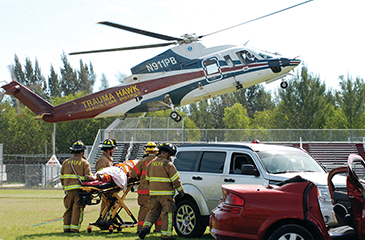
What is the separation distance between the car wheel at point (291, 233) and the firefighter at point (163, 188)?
3.20 metres

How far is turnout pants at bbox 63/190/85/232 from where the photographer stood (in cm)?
1040

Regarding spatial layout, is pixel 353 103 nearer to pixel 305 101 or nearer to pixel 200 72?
pixel 305 101

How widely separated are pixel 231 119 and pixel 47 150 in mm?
31150

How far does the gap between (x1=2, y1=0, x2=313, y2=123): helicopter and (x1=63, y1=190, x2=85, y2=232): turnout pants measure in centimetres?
1354

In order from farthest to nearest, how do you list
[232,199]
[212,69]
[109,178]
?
1. [212,69]
2. [109,178]
3. [232,199]

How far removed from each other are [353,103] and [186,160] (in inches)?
1926

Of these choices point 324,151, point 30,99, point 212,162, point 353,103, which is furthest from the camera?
point 353,103

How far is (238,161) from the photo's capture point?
9555mm

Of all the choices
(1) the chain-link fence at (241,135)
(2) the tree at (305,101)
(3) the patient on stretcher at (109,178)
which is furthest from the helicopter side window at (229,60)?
(2) the tree at (305,101)

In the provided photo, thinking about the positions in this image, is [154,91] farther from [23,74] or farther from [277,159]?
[23,74]

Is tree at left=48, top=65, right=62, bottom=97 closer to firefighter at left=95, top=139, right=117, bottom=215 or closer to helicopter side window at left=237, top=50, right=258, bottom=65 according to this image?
helicopter side window at left=237, top=50, right=258, bottom=65

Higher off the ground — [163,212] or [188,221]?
[163,212]

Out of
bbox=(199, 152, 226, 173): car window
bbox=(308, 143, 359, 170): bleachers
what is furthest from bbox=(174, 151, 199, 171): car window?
bbox=(308, 143, 359, 170): bleachers

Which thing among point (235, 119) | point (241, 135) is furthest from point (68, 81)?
point (241, 135)
